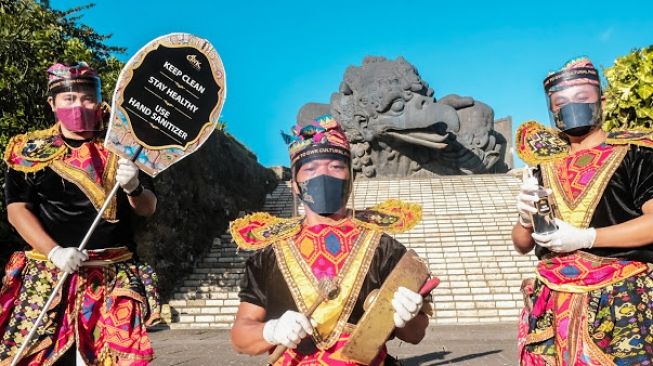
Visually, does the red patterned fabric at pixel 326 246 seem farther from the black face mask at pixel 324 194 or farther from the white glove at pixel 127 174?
the white glove at pixel 127 174

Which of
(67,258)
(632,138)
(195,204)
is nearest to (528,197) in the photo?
(632,138)

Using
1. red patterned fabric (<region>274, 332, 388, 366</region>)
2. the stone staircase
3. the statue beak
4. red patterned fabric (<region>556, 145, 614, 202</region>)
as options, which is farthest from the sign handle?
the statue beak

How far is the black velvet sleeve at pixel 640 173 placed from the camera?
290cm

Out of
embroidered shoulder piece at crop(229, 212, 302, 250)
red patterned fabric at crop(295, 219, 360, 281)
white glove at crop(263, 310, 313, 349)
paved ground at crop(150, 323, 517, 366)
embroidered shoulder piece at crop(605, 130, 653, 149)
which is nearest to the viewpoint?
white glove at crop(263, 310, 313, 349)

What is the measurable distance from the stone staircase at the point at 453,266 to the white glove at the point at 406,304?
8.01 meters

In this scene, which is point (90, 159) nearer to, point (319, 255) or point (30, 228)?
point (30, 228)

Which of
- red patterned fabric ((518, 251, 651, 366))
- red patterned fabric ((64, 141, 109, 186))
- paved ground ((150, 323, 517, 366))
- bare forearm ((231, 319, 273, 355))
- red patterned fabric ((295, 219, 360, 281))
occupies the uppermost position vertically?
red patterned fabric ((64, 141, 109, 186))

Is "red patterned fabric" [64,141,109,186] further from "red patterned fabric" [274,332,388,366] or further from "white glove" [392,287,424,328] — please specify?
"white glove" [392,287,424,328]

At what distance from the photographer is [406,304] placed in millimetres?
2227

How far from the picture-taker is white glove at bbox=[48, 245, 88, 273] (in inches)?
119

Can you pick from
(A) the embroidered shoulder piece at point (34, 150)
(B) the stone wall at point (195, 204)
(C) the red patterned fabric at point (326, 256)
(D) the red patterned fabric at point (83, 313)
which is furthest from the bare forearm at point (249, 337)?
(B) the stone wall at point (195, 204)

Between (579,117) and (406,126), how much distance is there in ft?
61.2

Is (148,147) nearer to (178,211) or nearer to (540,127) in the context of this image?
(540,127)

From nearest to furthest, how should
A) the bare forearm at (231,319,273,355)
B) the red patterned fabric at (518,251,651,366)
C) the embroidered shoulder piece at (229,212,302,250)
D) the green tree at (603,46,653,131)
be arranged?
the bare forearm at (231,319,273,355), the embroidered shoulder piece at (229,212,302,250), the red patterned fabric at (518,251,651,366), the green tree at (603,46,653,131)
